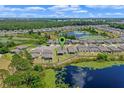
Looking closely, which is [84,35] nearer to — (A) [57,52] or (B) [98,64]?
(A) [57,52]

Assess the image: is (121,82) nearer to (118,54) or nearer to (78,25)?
(118,54)

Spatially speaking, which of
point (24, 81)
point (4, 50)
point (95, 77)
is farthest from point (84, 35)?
point (24, 81)

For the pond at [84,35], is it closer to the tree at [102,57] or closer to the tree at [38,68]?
the tree at [102,57]

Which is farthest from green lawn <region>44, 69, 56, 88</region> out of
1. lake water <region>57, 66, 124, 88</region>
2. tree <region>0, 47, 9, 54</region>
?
tree <region>0, 47, 9, 54</region>

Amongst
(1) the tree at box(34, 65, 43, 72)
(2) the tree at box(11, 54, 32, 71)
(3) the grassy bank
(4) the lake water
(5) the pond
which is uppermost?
(5) the pond

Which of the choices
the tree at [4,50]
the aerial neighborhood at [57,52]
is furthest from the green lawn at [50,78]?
the tree at [4,50]

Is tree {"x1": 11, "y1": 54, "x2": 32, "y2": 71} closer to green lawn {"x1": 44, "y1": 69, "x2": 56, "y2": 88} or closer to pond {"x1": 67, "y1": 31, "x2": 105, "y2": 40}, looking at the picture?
green lawn {"x1": 44, "y1": 69, "x2": 56, "y2": 88}
